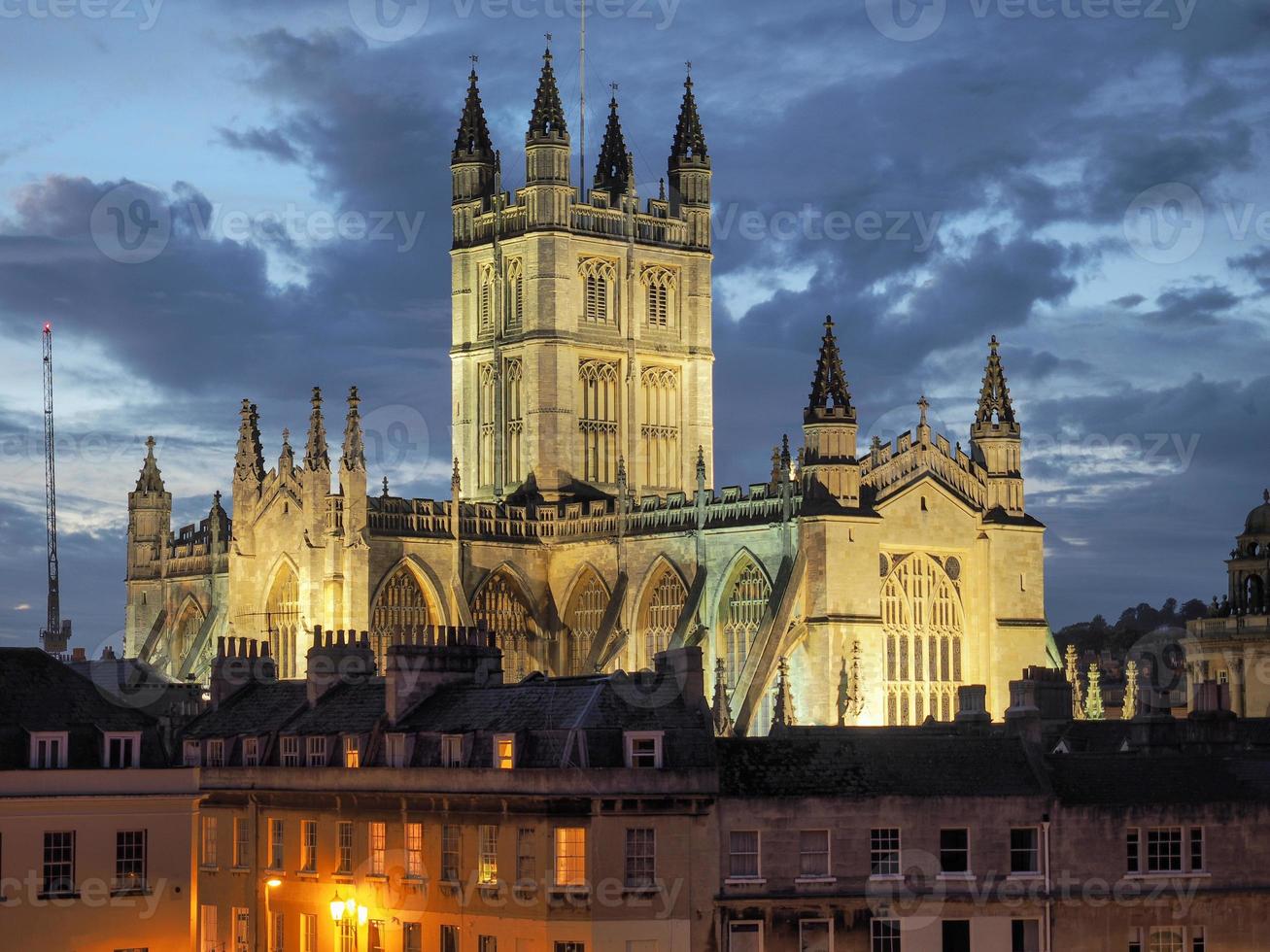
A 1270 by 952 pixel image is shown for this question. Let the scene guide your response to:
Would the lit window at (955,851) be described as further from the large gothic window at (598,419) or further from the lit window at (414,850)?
the large gothic window at (598,419)

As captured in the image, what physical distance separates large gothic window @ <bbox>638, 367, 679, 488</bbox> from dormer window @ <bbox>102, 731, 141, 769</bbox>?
6326cm

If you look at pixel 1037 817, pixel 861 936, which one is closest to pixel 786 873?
pixel 861 936

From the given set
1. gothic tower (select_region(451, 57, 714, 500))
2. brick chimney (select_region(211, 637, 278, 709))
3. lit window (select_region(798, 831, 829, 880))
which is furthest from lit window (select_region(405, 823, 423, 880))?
gothic tower (select_region(451, 57, 714, 500))

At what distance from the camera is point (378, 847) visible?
59.1 m

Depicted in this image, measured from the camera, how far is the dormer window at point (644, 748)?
179ft

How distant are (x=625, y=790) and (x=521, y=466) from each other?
212ft

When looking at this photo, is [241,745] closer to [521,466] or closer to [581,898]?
[581,898]

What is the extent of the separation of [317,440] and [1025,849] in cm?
5514

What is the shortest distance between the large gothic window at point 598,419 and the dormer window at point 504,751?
62139mm

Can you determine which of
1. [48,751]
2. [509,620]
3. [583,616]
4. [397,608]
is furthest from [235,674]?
[583,616]

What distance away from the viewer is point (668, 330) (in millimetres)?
121688

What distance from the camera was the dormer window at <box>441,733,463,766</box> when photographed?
5747 centimetres

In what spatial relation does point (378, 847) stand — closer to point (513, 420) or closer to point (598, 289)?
point (513, 420)

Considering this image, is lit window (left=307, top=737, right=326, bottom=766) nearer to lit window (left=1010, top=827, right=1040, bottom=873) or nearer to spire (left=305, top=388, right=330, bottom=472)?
lit window (left=1010, top=827, right=1040, bottom=873)
